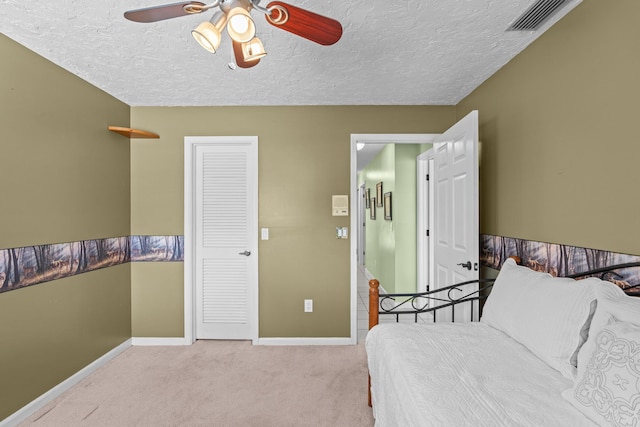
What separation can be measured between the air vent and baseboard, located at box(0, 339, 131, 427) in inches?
160

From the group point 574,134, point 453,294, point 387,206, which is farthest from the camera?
point 387,206

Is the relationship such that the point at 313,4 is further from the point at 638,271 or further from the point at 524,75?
the point at 638,271

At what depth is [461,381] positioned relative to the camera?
1327 mm

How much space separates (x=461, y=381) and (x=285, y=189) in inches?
95.5

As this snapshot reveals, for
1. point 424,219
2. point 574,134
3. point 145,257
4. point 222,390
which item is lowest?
point 222,390

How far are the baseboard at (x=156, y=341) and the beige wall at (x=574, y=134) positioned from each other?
10.7ft

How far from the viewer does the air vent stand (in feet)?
5.58

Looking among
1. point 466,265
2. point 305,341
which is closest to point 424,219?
point 466,265

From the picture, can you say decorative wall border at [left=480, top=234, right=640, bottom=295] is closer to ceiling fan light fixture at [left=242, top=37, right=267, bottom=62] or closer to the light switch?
the light switch

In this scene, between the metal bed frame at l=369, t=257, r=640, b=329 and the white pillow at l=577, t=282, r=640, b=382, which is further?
the metal bed frame at l=369, t=257, r=640, b=329

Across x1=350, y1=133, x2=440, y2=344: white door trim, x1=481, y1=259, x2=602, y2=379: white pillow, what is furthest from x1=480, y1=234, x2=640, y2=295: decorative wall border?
x1=350, y1=133, x2=440, y2=344: white door trim

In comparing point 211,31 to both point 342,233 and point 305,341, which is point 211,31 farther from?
point 305,341

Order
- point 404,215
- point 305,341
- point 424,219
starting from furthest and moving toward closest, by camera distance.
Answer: point 404,215, point 424,219, point 305,341

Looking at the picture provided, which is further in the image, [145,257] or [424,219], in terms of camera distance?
[424,219]
